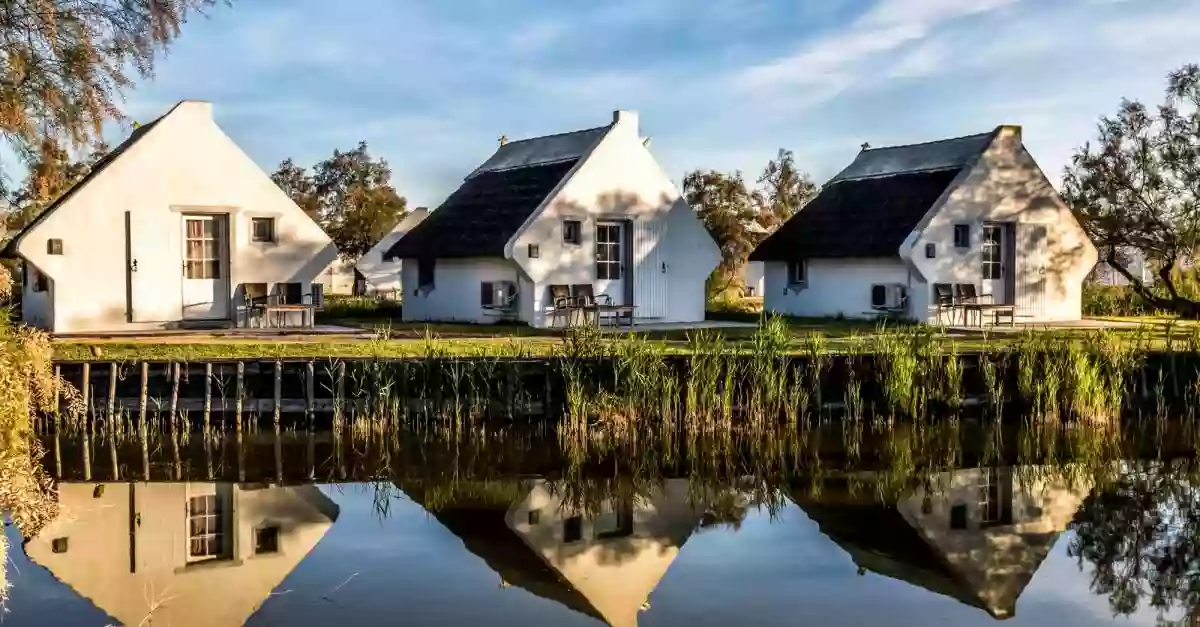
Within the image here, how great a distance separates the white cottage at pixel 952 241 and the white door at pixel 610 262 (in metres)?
5.94

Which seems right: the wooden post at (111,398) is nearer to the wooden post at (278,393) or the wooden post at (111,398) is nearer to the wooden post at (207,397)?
the wooden post at (207,397)

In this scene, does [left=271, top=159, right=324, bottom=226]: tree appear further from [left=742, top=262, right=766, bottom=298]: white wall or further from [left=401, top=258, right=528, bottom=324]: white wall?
A: [left=401, top=258, right=528, bottom=324]: white wall

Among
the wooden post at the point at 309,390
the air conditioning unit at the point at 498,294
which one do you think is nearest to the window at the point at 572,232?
the air conditioning unit at the point at 498,294

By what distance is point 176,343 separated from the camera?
2047 cm

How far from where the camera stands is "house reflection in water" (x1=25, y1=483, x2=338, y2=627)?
32.9 ft

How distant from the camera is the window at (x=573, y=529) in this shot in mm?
12141

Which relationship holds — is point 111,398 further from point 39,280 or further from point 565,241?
point 565,241

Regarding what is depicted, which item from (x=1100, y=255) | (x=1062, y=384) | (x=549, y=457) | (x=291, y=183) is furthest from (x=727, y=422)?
(x=291, y=183)

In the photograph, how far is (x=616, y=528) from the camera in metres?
12.5

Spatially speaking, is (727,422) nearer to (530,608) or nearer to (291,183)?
(530,608)

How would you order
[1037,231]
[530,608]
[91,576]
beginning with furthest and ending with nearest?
[1037,231] < [91,576] < [530,608]

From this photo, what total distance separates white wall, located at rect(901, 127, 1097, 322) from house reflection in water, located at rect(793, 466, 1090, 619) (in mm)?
14482

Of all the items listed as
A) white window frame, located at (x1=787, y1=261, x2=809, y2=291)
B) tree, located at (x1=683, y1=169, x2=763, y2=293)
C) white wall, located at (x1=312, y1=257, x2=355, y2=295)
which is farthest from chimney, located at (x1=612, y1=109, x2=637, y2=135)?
white wall, located at (x1=312, y1=257, x2=355, y2=295)

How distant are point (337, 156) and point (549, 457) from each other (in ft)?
197
